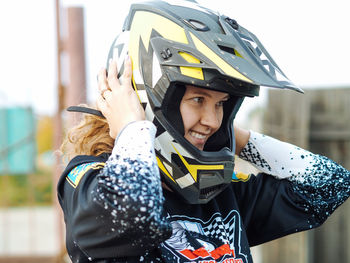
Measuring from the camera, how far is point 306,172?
2.17 metres

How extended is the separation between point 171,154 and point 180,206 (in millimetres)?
219

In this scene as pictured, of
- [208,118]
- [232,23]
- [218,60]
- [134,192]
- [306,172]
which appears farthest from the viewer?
[306,172]

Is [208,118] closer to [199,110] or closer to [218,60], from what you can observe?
[199,110]

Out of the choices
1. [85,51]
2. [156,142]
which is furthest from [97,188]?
[85,51]

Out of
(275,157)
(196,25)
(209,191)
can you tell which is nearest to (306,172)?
(275,157)

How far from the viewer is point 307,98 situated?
4172 millimetres

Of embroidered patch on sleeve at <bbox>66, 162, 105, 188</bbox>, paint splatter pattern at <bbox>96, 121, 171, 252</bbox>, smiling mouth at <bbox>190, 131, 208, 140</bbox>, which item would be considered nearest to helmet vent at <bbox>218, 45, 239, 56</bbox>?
smiling mouth at <bbox>190, 131, 208, 140</bbox>

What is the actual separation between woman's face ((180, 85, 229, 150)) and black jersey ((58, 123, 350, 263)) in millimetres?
179

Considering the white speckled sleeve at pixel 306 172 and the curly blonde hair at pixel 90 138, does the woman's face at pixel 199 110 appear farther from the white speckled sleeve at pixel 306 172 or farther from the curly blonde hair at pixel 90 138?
the white speckled sleeve at pixel 306 172

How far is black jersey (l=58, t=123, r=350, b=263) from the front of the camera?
147 centimetres

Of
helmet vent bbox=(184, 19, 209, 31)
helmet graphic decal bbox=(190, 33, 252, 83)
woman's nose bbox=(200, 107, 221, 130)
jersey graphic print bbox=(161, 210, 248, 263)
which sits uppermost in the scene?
helmet vent bbox=(184, 19, 209, 31)

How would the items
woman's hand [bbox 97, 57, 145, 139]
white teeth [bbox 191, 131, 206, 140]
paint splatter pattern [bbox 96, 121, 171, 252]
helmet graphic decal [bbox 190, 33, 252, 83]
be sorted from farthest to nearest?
white teeth [bbox 191, 131, 206, 140]
woman's hand [bbox 97, 57, 145, 139]
helmet graphic decal [bbox 190, 33, 252, 83]
paint splatter pattern [bbox 96, 121, 171, 252]

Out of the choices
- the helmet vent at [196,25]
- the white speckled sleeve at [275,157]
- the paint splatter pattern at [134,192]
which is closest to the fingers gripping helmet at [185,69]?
the helmet vent at [196,25]

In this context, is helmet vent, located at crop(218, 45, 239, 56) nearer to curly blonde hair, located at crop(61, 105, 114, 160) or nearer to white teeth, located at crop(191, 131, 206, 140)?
white teeth, located at crop(191, 131, 206, 140)
